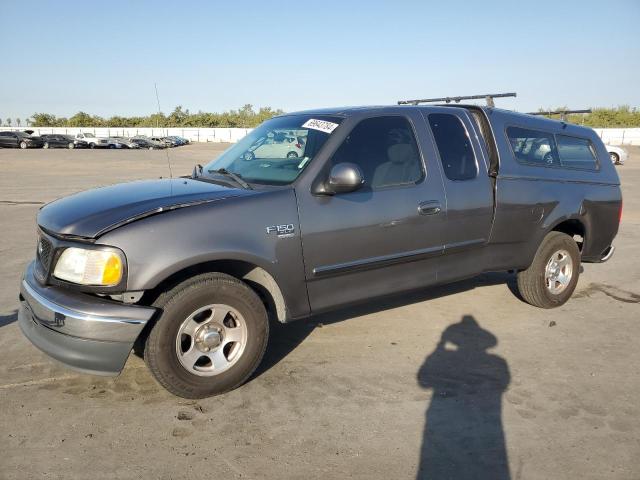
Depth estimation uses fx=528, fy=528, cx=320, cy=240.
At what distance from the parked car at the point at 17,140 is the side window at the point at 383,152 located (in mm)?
47532

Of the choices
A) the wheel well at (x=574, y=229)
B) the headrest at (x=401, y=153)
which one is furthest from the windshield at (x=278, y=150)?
the wheel well at (x=574, y=229)

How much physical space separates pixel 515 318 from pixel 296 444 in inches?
115

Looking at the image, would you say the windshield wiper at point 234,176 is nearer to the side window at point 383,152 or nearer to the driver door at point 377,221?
the driver door at point 377,221

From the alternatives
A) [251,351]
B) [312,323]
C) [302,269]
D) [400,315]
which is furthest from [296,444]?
[400,315]

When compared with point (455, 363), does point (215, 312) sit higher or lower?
higher

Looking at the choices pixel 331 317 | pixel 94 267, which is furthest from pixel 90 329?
pixel 331 317

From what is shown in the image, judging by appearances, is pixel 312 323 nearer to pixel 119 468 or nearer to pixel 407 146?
pixel 407 146

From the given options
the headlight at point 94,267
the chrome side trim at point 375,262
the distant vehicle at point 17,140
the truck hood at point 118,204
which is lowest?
the chrome side trim at point 375,262

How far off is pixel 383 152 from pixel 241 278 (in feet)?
4.80

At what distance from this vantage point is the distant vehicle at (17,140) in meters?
43.3

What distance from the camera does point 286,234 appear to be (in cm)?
348

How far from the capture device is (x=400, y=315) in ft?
16.4

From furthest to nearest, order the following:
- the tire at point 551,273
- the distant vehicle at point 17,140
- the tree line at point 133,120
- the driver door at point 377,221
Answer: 1. the tree line at point 133,120
2. the distant vehicle at point 17,140
3. the tire at point 551,273
4. the driver door at point 377,221

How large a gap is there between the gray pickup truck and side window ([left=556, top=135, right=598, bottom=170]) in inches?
6.0
